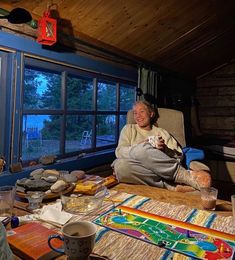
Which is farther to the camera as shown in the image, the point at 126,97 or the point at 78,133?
the point at 126,97

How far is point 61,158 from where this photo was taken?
7.87 feet

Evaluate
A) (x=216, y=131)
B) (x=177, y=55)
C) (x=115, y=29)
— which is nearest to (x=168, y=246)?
(x=115, y=29)

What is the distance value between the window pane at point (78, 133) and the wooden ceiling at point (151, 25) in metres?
0.80

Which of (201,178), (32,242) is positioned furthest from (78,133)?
(32,242)

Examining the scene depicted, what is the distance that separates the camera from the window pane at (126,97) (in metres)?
3.40

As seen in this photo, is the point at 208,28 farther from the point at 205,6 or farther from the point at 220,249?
the point at 220,249

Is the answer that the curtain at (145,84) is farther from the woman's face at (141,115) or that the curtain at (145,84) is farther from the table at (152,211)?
the table at (152,211)

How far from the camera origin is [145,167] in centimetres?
187

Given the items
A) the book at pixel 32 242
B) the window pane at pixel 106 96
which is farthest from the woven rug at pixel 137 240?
the window pane at pixel 106 96

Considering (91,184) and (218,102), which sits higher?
(218,102)

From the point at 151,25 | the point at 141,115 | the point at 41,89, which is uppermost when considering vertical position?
the point at 151,25

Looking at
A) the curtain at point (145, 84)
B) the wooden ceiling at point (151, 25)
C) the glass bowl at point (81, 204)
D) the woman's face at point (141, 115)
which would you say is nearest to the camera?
the glass bowl at point (81, 204)

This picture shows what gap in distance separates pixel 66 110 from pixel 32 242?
1.75m

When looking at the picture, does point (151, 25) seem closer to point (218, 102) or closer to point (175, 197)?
point (175, 197)
